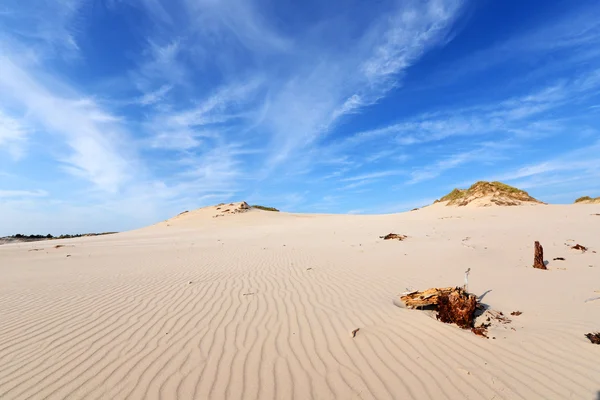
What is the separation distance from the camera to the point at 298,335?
464cm

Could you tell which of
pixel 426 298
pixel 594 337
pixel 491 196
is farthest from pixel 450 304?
pixel 491 196

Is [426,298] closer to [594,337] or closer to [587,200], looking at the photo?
[594,337]

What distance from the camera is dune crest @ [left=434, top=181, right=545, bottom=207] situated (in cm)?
2596

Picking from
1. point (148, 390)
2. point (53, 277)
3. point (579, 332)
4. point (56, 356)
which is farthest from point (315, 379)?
point (53, 277)

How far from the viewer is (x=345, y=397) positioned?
3170 mm

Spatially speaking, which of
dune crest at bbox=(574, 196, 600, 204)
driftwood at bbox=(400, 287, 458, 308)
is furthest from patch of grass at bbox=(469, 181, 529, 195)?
driftwood at bbox=(400, 287, 458, 308)

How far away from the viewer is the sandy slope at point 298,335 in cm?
338

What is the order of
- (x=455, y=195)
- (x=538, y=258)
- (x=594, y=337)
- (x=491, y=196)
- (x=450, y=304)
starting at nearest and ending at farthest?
(x=594, y=337) < (x=450, y=304) < (x=538, y=258) < (x=491, y=196) < (x=455, y=195)

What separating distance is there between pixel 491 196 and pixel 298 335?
2760cm

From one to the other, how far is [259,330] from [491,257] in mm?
8517

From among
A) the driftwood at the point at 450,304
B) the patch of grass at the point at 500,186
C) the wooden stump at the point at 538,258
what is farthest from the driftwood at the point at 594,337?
the patch of grass at the point at 500,186

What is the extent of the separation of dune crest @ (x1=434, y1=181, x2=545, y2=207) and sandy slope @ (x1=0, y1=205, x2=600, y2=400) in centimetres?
1726

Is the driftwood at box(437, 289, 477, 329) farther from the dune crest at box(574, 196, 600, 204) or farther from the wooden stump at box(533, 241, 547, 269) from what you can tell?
the dune crest at box(574, 196, 600, 204)

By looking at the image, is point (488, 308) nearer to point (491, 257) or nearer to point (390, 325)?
point (390, 325)
